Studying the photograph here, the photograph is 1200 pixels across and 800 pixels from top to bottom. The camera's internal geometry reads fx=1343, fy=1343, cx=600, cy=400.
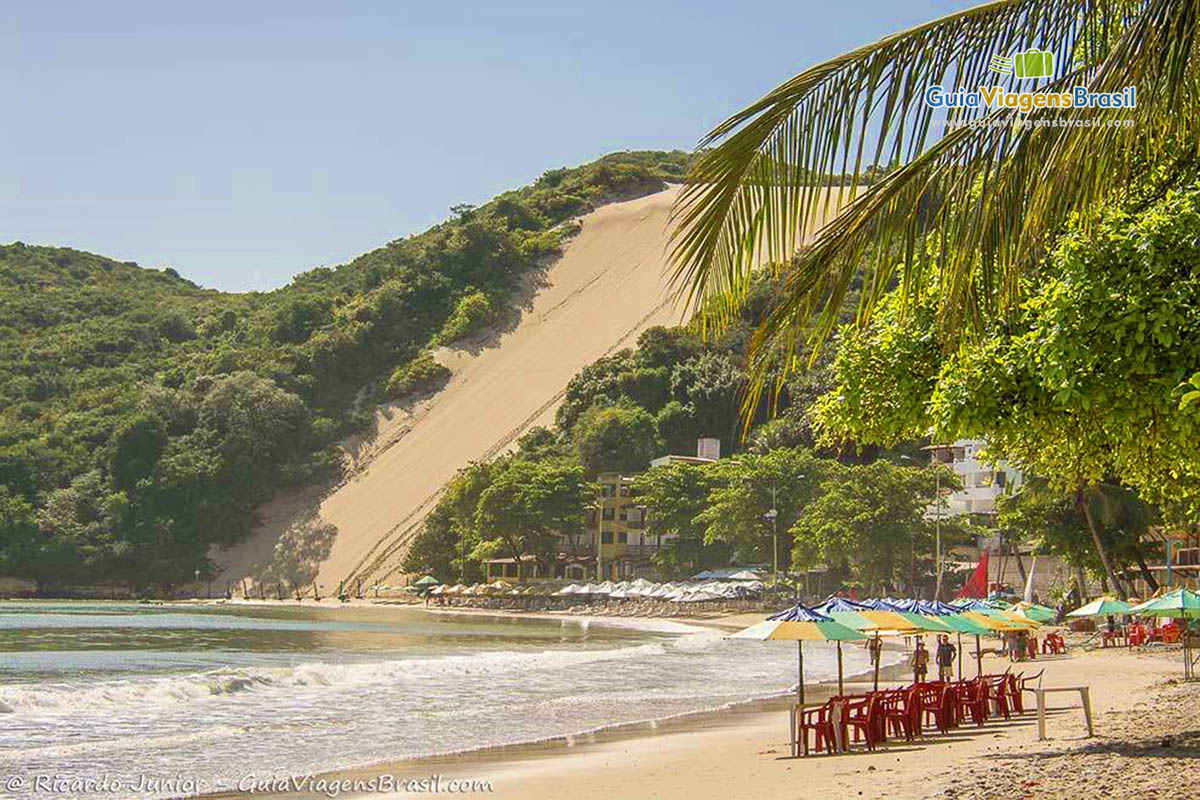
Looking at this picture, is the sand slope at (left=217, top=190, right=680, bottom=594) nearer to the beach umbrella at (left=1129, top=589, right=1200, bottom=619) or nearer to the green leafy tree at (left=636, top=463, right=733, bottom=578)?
the green leafy tree at (left=636, top=463, right=733, bottom=578)

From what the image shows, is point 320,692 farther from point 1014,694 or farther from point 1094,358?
point 1094,358

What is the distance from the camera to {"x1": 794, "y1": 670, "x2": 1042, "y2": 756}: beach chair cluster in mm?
14250

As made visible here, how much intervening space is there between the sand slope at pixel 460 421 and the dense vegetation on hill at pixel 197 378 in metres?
2.89

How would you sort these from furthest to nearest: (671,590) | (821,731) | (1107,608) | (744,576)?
(671,590), (744,576), (1107,608), (821,731)

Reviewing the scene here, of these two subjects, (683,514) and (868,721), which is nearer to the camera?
(868,721)

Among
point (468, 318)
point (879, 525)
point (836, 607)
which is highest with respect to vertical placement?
point (468, 318)

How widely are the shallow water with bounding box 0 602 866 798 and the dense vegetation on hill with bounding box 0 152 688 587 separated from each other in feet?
159

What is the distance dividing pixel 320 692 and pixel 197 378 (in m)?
91.8

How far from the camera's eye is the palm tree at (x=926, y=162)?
5430mm


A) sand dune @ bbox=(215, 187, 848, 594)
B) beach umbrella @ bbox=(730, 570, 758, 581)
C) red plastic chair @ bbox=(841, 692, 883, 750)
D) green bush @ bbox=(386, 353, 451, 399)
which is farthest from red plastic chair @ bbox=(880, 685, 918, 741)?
green bush @ bbox=(386, 353, 451, 399)

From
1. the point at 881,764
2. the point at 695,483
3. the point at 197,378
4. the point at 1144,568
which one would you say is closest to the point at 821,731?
the point at 881,764

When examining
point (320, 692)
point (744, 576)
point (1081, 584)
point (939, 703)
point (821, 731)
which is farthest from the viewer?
point (744, 576)

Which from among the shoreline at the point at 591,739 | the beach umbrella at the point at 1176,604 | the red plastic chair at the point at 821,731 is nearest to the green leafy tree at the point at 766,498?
the shoreline at the point at 591,739

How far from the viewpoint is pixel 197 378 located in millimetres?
111875
